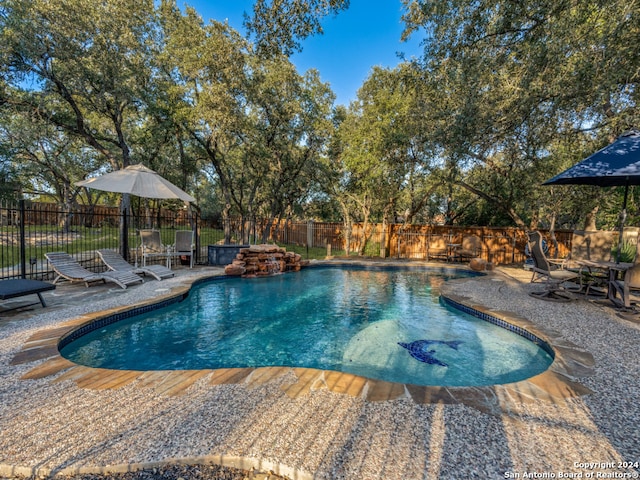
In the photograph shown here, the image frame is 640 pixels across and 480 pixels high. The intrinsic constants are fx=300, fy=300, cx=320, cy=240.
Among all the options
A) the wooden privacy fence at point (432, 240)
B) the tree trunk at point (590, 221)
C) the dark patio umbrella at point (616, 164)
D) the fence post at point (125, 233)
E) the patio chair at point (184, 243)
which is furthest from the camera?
the wooden privacy fence at point (432, 240)

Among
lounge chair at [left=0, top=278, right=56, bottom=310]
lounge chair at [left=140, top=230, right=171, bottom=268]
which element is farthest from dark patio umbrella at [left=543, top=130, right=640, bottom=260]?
lounge chair at [left=140, top=230, right=171, bottom=268]

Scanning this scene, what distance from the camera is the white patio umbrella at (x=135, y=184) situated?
→ 6465mm

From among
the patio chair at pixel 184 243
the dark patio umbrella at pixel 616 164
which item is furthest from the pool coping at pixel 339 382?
the patio chair at pixel 184 243

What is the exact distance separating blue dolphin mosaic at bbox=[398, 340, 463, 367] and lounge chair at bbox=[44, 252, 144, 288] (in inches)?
221

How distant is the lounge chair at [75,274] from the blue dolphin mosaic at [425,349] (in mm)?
5614

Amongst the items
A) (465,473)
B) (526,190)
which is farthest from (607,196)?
(465,473)

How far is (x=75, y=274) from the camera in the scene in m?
6.08

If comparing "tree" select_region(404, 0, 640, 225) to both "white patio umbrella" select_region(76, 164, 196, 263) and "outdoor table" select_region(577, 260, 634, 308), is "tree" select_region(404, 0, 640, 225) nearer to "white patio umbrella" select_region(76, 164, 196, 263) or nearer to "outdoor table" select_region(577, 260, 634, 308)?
"outdoor table" select_region(577, 260, 634, 308)

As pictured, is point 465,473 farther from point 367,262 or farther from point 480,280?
point 367,262

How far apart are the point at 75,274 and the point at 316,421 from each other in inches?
251

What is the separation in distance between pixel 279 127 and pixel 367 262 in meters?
6.28

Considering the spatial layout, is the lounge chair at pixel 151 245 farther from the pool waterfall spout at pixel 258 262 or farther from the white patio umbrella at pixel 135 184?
the pool waterfall spout at pixel 258 262

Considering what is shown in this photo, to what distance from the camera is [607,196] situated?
10.5m

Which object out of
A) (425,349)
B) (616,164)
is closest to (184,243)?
(425,349)
